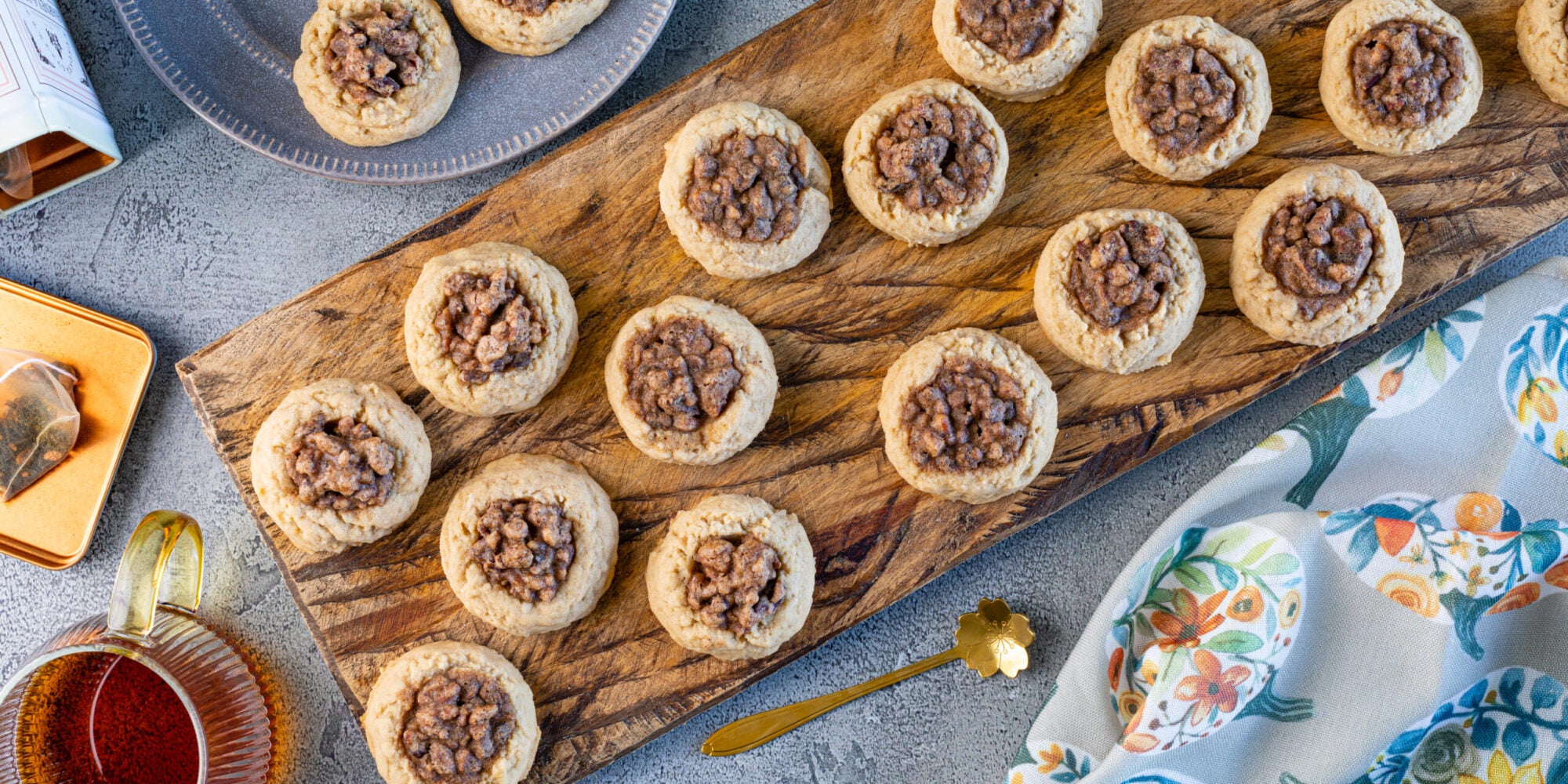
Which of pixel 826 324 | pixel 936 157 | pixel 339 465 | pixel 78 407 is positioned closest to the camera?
pixel 339 465

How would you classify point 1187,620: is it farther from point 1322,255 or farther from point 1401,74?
point 1401,74

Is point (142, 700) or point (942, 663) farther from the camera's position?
point (942, 663)

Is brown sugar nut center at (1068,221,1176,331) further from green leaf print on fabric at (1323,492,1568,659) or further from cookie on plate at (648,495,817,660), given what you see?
cookie on plate at (648,495,817,660)

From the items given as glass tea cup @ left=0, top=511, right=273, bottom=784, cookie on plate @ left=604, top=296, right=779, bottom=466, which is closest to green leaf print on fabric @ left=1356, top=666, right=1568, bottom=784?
cookie on plate @ left=604, top=296, right=779, bottom=466

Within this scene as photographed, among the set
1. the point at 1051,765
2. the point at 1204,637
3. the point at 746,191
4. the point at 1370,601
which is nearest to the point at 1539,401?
the point at 1370,601

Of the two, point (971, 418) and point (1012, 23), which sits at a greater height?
point (1012, 23)

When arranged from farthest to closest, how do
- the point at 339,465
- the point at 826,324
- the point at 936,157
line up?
the point at 826,324
the point at 936,157
the point at 339,465

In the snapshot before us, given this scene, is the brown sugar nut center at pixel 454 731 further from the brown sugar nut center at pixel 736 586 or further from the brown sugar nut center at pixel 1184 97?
the brown sugar nut center at pixel 1184 97
